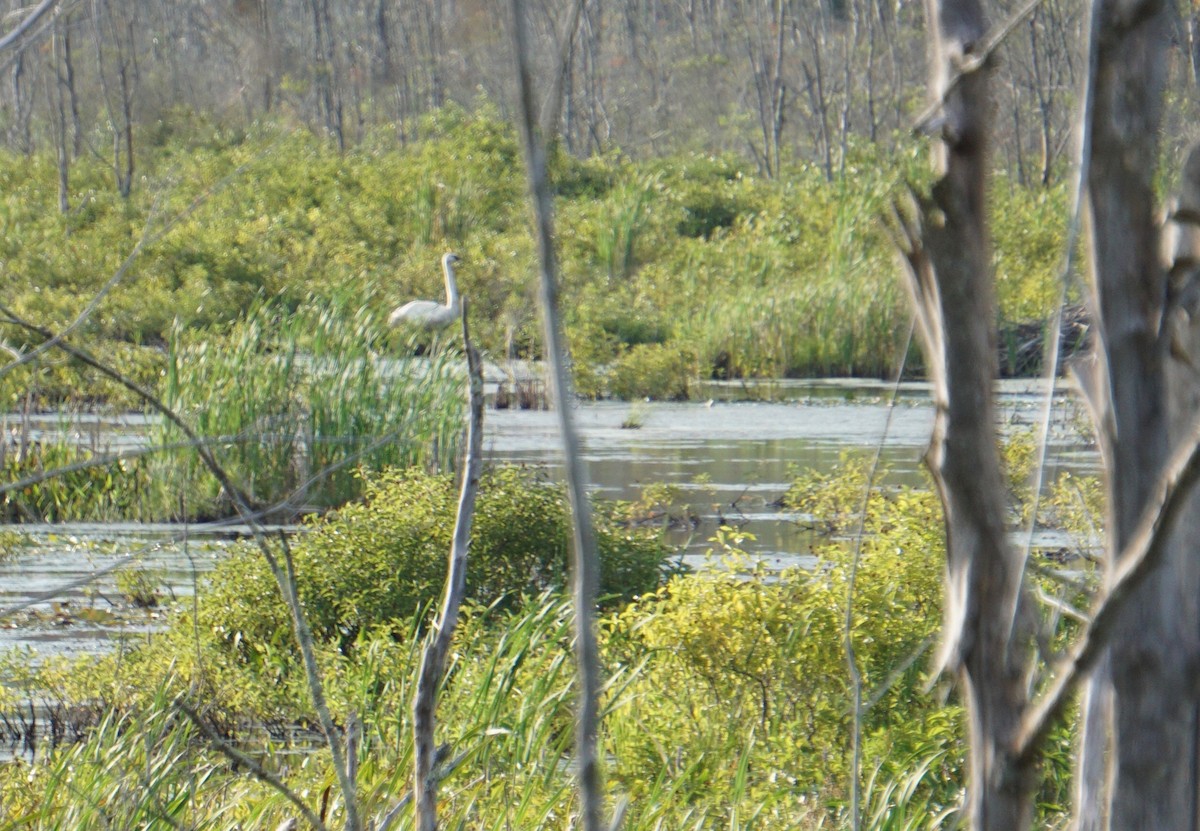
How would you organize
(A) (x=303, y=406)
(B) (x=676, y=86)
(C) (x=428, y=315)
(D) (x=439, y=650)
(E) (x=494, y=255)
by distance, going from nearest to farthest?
(D) (x=439, y=650) → (A) (x=303, y=406) → (C) (x=428, y=315) → (E) (x=494, y=255) → (B) (x=676, y=86)

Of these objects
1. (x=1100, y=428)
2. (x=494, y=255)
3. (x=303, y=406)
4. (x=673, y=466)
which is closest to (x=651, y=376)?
(x=673, y=466)

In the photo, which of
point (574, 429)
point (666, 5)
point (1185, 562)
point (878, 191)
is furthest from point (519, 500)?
point (666, 5)

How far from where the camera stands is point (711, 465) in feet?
38.4

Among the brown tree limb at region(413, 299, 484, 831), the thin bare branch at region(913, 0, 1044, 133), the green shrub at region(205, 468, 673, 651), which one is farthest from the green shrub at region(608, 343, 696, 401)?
the thin bare branch at region(913, 0, 1044, 133)

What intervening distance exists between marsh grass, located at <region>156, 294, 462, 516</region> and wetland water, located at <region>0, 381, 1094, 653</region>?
0.39 meters

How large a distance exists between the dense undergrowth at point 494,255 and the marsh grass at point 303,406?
391 mm

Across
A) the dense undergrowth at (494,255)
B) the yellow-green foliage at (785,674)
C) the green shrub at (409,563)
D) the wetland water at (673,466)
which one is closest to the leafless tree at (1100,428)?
the yellow-green foliage at (785,674)

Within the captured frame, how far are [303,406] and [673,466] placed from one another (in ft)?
10.6

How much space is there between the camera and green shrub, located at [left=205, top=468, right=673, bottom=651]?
591cm

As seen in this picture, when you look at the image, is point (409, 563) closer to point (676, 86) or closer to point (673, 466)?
point (673, 466)

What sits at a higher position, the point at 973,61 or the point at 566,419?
the point at 973,61

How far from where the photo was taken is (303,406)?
30.8ft

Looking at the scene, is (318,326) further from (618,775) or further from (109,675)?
(618,775)

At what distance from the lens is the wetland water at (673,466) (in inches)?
285
